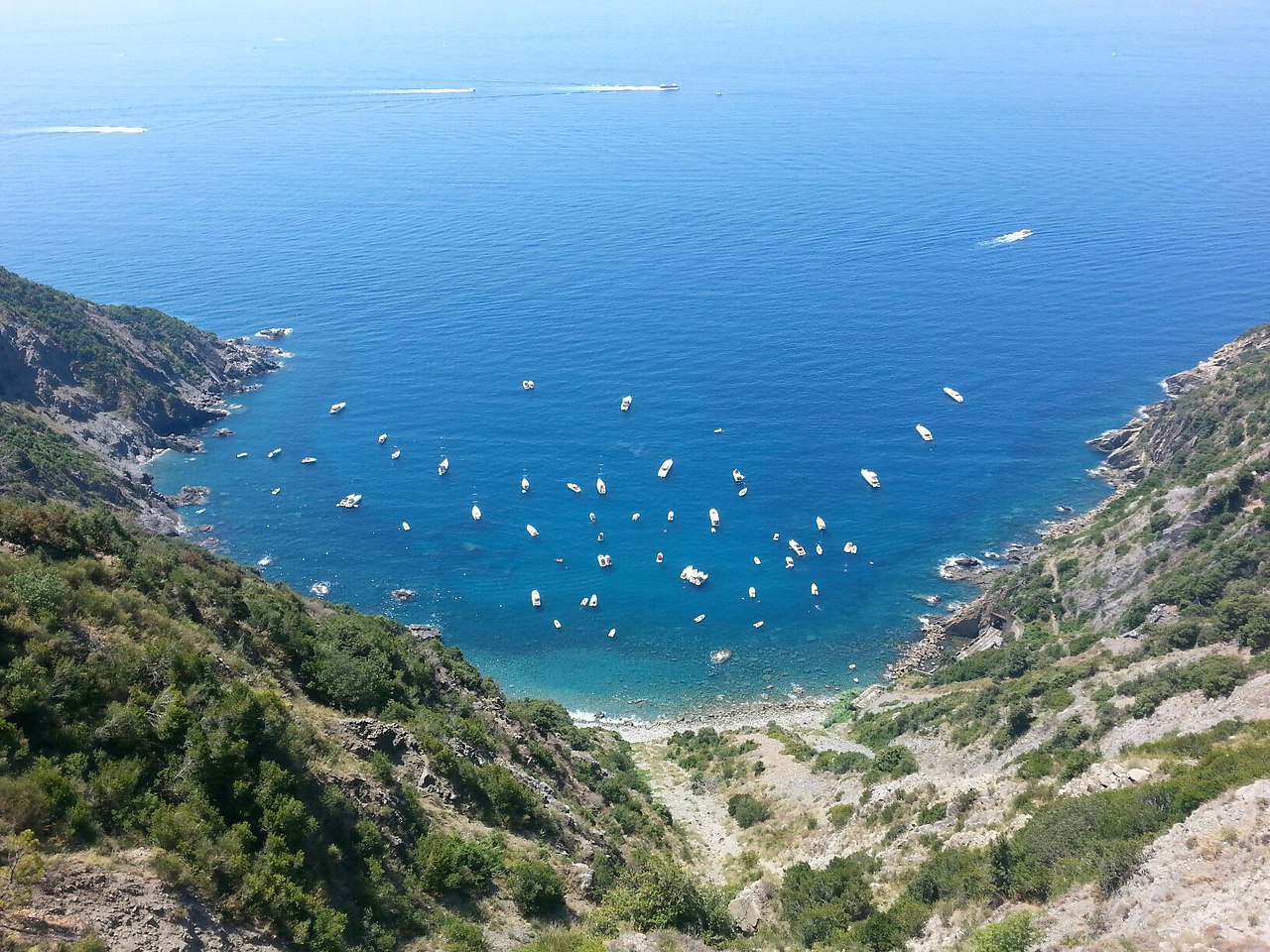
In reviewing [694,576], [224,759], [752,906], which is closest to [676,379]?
[694,576]

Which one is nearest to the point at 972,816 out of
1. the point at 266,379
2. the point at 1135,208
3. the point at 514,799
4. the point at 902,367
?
the point at 514,799

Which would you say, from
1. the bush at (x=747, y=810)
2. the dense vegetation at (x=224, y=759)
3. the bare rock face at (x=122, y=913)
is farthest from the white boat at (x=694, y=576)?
the bare rock face at (x=122, y=913)

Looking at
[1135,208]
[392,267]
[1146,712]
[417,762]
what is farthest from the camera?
[1135,208]

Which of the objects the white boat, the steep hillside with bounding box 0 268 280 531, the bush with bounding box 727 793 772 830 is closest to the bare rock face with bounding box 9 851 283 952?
the bush with bounding box 727 793 772 830

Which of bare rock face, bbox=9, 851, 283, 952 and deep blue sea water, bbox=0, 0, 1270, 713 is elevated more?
deep blue sea water, bbox=0, 0, 1270, 713

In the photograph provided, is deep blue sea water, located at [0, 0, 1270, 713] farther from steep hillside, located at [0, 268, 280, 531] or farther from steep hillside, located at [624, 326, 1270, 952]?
steep hillside, located at [624, 326, 1270, 952]

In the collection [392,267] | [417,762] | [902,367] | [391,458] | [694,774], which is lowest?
[417,762]

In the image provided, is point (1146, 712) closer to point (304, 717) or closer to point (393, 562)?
point (304, 717)
